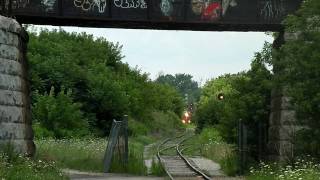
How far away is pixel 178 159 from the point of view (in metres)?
34.8

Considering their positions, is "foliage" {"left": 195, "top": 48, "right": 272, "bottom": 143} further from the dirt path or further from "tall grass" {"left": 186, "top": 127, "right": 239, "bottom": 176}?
the dirt path

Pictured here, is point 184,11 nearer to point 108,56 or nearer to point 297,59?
point 297,59

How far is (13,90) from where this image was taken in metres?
18.6

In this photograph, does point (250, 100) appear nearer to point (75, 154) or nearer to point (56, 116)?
point (75, 154)

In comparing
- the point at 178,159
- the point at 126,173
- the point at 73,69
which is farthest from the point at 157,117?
the point at 126,173

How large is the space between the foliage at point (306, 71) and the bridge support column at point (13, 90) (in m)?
7.75

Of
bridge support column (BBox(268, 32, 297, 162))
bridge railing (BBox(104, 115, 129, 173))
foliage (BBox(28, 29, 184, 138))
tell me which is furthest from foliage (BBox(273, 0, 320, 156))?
foliage (BBox(28, 29, 184, 138))

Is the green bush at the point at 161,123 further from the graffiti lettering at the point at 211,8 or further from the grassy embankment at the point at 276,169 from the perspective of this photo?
the graffiti lettering at the point at 211,8

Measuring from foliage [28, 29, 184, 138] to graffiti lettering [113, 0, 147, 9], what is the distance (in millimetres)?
17879

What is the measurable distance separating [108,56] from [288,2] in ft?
148

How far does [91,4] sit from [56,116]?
19315 millimetres

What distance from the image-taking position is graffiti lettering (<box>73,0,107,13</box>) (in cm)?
2258

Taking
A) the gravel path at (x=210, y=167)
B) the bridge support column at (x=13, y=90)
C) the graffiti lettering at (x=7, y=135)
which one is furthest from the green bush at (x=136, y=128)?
the graffiti lettering at (x=7, y=135)

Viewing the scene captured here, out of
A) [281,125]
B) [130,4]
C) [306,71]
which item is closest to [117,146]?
[130,4]
